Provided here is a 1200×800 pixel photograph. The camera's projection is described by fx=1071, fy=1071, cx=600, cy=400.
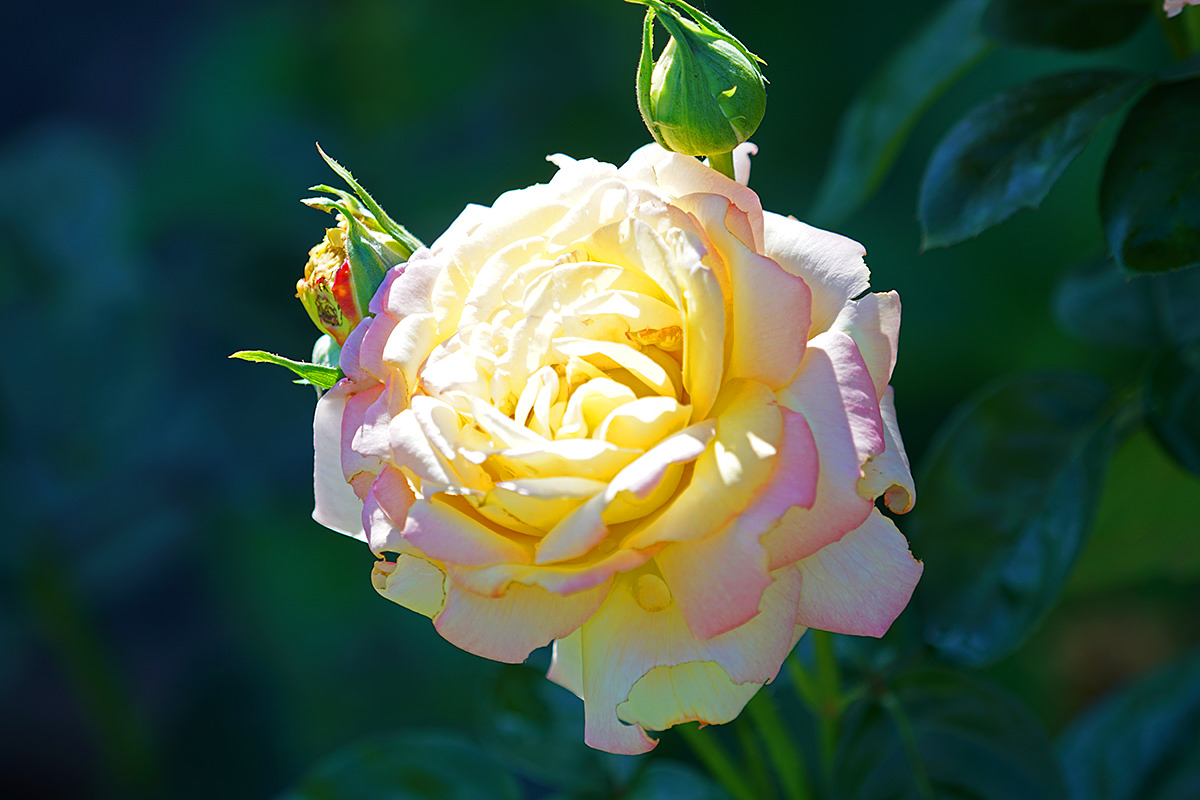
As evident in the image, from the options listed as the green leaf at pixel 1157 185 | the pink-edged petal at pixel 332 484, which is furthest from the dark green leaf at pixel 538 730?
the green leaf at pixel 1157 185

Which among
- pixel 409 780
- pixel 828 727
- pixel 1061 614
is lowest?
pixel 1061 614

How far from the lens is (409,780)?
59 centimetres

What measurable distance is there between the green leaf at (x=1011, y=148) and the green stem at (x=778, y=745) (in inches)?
7.4

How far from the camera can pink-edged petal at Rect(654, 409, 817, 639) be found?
10.7 inches

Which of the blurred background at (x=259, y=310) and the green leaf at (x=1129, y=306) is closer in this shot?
the green leaf at (x=1129, y=306)

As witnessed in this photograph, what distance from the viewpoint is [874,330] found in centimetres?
31

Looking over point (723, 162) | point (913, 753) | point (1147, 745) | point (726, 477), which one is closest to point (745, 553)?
point (726, 477)

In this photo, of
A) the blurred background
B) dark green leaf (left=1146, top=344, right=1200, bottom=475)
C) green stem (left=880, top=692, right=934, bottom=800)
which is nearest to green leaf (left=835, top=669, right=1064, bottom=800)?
green stem (left=880, top=692, right=934, bottom=800)

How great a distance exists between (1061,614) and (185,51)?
103 centimetres

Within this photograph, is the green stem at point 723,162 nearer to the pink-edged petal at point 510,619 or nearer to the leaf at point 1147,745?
the pink-edged petal at point 510,619

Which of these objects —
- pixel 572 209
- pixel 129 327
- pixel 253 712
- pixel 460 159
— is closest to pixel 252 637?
pixel 253 712

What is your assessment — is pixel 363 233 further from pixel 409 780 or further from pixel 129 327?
pixel 129 327

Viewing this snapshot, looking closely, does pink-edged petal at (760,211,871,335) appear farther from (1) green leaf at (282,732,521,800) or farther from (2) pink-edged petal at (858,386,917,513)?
(1) green leaf at (282,732,521,800)

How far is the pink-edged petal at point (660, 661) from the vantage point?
0.29 m
